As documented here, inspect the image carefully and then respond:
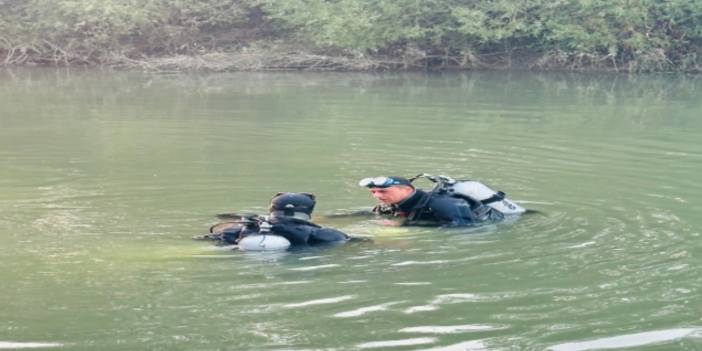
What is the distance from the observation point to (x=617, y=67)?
96.0ft

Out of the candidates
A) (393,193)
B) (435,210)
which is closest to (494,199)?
(435,210)

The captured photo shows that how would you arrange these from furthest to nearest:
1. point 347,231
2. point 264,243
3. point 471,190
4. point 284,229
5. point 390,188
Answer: point 471,190 < point 347,231 < point 390,188 < point 284,229 < point 264,243

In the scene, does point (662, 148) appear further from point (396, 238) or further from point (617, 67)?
point (617, 67)

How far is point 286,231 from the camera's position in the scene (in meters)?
7.14

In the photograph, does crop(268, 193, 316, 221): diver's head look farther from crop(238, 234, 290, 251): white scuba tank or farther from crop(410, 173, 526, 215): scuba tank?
crop(410, 173, 526, 215): scuba tank

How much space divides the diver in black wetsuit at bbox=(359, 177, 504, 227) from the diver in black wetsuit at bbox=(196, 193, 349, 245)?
2.13 feet

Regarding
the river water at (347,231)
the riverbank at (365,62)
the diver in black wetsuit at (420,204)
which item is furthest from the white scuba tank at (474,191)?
the riverbank at (365,62)

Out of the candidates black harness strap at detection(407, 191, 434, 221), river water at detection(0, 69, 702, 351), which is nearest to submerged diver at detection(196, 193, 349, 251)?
river water at detection(0, 69, 702, 351)

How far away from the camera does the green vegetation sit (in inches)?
1121

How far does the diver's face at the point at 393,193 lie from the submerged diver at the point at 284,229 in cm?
62

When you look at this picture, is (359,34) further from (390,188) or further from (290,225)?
(290,225)

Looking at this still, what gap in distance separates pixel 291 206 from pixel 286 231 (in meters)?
0.18

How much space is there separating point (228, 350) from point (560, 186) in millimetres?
5879

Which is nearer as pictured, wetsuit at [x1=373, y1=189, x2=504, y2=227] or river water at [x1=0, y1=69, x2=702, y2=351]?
river water at [x1=0, y1=69, x2=702, y2=351]
